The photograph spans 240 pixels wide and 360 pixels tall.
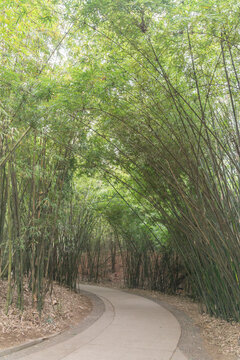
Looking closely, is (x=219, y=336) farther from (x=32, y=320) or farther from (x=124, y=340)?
(x=32, y=320)

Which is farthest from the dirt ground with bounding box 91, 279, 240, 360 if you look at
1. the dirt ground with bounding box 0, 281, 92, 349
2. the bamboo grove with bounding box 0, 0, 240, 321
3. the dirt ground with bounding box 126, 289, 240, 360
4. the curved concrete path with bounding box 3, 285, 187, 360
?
the dirt ground with bounding box 0, 281, 92, 349

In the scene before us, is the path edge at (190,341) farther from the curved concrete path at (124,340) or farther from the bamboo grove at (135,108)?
the bamboo grove at (135,108)

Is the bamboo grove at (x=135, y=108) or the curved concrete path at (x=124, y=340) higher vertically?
the bamboo grove at (x=135, y=108)

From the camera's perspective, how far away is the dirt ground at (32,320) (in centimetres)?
349

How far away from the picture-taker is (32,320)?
156 inches

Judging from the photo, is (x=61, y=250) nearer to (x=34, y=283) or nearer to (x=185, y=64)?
(x=34, y=283)

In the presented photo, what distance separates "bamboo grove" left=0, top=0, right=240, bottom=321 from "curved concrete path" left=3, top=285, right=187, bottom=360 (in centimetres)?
83

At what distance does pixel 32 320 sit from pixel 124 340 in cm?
119

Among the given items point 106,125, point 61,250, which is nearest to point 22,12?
point 106,125

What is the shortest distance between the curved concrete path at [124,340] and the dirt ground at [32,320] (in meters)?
0.33

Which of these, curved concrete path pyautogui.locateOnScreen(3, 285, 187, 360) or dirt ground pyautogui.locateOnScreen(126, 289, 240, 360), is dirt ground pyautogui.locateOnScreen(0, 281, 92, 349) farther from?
dirt ground pyautogui.locateOnScreen(126, 289, 240, 360)

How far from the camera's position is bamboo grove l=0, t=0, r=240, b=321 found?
3117 mm

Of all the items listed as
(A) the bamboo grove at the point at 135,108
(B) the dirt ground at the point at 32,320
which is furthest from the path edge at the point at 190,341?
(B) the dirt ground at the point at 32,320

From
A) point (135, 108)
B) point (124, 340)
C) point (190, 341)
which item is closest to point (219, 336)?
point (190, 341)
